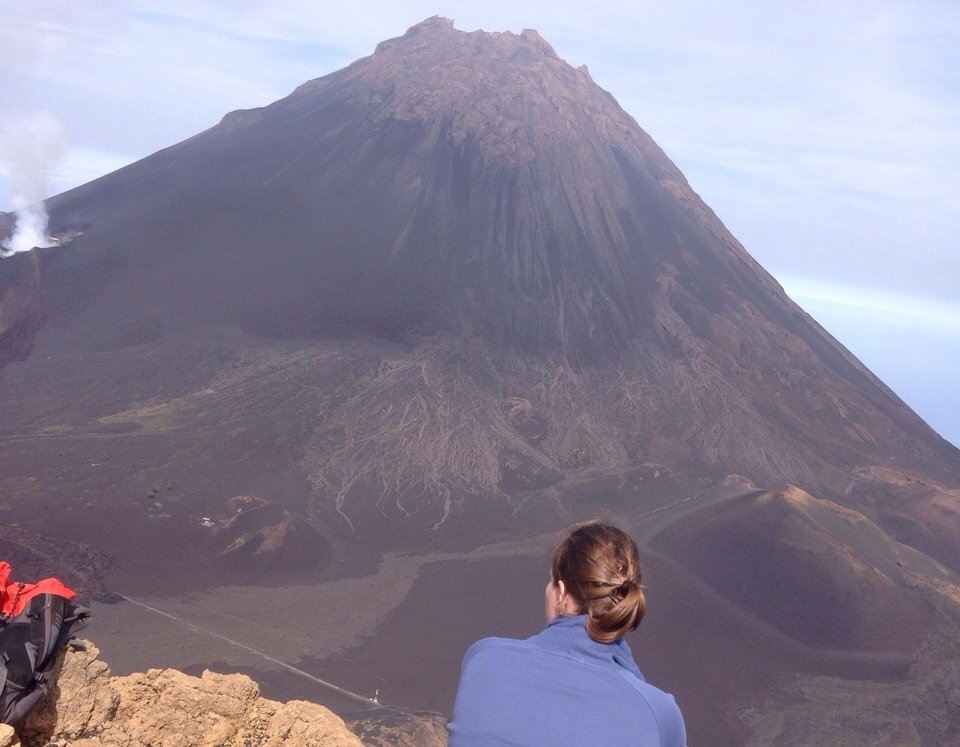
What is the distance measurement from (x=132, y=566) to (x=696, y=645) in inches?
441

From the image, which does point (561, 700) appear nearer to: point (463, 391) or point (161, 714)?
point (161, 714)

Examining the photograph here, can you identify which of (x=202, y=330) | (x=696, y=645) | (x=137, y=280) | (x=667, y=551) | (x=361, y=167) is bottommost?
(x=696, y=645)

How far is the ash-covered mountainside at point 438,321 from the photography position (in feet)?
77.3

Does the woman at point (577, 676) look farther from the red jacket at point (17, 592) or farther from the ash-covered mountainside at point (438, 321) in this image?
the ash-covered mountainside at point (438, 321)

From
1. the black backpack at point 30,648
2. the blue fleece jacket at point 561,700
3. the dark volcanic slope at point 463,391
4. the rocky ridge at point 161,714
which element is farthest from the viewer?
the dark volcanic slope at point 463,391

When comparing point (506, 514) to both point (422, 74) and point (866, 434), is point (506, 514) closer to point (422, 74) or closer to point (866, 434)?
point (866, 434)

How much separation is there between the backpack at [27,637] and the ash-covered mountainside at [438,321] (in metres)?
16.4

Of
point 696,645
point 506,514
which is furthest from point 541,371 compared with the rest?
point 696,645

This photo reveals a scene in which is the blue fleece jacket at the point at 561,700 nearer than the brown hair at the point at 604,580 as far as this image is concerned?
Yes

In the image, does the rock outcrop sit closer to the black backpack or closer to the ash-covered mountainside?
the black backpack

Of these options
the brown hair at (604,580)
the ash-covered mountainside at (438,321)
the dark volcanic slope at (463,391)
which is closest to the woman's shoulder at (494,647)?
the brown hair at (604,580)

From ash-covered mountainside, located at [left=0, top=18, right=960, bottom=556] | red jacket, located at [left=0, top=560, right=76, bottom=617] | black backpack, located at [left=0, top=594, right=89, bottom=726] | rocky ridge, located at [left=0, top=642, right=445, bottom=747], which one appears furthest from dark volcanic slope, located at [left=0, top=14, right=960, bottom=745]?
red jacket, located at [left=0, top=560, right=76, bottom=617]

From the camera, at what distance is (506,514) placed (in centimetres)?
2308

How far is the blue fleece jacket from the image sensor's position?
2143 mm
